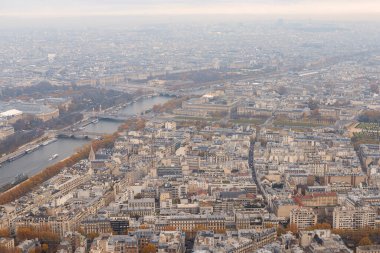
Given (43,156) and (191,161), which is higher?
(191,161)

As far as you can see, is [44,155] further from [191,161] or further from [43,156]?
[191,161]

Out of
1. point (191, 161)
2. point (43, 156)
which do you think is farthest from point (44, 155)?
point (191, 161)

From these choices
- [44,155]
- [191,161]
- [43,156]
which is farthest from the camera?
[44,155]

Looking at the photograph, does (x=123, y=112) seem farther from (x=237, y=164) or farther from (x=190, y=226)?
(x=190, y=226)

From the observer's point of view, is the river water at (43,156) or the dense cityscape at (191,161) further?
the river water at (43,156)

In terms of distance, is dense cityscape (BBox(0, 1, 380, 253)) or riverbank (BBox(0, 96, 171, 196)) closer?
dense cityscape (BBox(0, 1, 380, 253))

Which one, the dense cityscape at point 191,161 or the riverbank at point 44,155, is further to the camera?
the riverbank at point 44,155

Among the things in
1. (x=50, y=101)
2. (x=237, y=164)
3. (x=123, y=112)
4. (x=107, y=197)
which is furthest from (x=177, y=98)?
(x=107, y=197)

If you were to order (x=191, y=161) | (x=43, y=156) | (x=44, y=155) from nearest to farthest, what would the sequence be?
(x=191, y=161) < (x=43, y=156) < (x=44, y=155)
